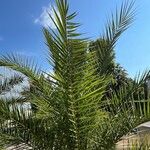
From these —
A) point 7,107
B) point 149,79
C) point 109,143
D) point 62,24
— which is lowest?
point 109,143

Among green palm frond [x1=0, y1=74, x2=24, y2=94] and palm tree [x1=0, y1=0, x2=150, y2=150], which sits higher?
green palm frond [x1=0, y1=74, x2=24, y2=94]

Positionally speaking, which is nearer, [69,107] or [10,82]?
[69,107]

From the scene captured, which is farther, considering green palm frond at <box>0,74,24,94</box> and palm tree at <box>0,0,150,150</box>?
green palm frond at <box>0,74,24,94</box>

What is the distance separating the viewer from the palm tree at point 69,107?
14.3ft

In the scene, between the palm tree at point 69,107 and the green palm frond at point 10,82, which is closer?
the palm tree at point 69,107

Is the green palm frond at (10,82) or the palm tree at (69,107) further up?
the green palm frond at (10,82)

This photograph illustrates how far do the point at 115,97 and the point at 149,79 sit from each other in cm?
52

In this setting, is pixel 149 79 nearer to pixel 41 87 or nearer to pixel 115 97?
pixel 115 97

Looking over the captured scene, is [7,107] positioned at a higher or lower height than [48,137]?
higher

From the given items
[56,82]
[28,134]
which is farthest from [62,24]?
[28,134]

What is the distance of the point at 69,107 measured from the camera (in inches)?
180

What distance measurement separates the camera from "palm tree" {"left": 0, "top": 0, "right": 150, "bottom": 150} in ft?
14.3

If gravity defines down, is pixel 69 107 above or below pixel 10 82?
below

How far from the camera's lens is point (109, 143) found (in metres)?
4.88
